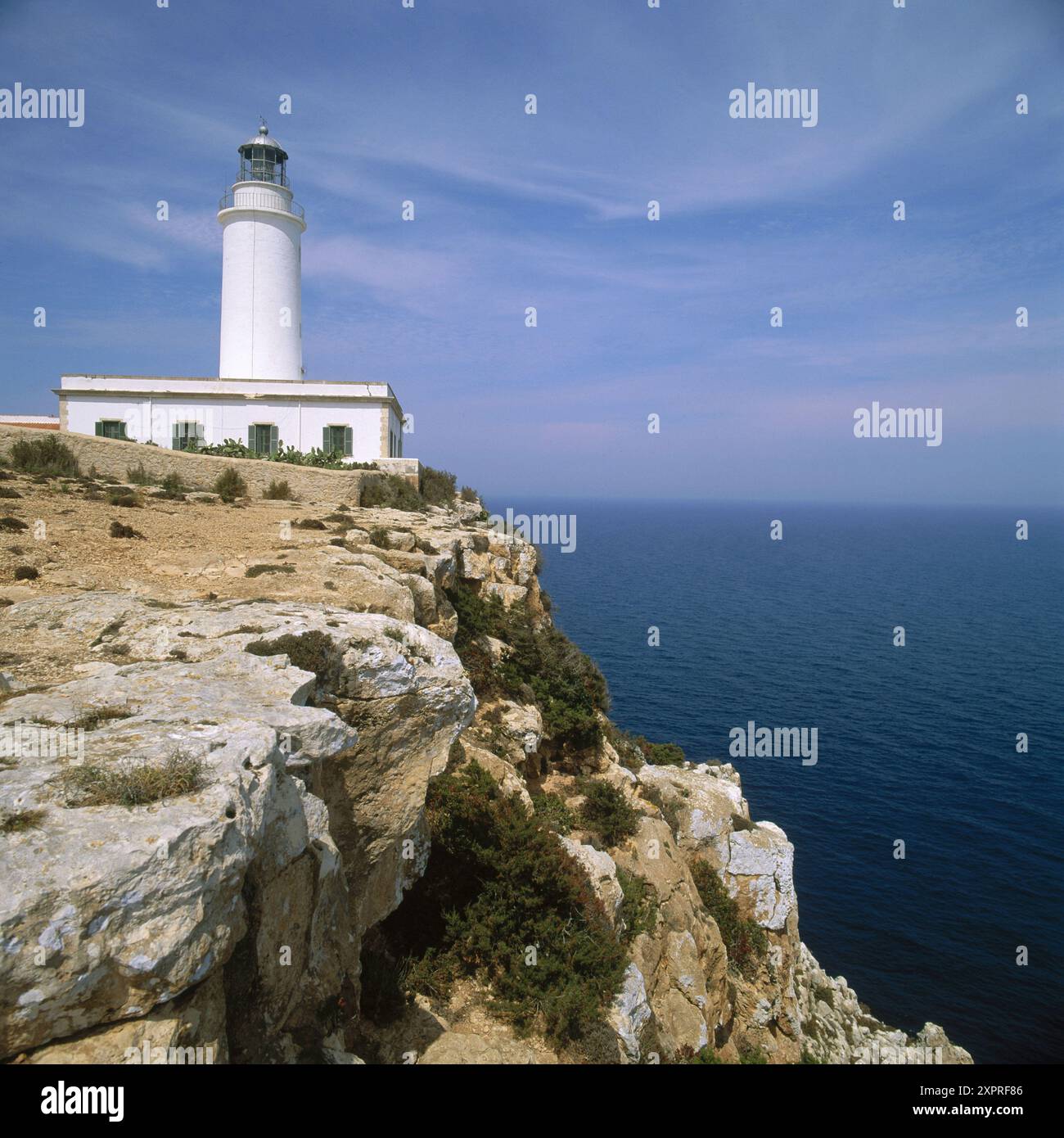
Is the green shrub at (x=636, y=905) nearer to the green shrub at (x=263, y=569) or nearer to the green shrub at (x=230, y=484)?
the green shrub at (x=263, y=569)

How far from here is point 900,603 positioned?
79500 millimetres

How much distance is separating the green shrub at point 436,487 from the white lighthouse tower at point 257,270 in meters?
6.94

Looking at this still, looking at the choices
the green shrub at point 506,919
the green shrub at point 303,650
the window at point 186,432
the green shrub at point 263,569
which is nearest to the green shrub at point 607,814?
the green shrub at point 506,919

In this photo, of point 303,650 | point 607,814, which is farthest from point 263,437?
point 303,650

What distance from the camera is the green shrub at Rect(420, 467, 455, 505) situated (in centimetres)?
2783

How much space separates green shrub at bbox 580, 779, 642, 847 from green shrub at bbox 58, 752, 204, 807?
10.6 m

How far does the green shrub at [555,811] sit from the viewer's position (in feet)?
41.3

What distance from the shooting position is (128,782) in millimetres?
4648

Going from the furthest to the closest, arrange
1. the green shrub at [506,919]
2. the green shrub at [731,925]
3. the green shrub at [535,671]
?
the green shrub at [731,925], the green shrub at [535,671], the green shrub at [506,919]

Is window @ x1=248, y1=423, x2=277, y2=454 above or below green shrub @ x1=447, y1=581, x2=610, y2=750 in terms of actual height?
above

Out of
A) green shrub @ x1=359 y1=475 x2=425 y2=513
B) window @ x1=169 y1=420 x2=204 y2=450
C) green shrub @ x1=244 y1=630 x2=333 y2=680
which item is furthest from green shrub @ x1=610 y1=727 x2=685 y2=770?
window @ x1=169 y1=420 x2=204 y2=450

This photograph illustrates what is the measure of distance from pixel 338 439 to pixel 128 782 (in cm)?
2540

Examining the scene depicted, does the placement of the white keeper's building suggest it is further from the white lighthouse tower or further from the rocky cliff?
the rocky cliff
